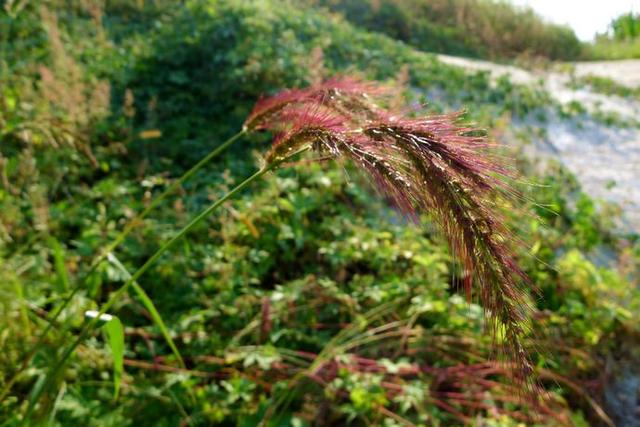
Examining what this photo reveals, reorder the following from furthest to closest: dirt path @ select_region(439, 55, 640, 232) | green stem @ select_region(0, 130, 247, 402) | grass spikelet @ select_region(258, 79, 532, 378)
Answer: dirt path @ select_region(439, 55, 640, 232)
green stem @ select_region(0, 130, 247, 402)
grass spikelet @ select_region(258, 79, 532, 378)

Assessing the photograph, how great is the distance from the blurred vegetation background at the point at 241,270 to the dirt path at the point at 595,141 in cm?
44

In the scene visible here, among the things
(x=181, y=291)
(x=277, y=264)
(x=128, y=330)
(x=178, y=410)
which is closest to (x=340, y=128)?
(x=178, y=410)

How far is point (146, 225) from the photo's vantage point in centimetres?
335

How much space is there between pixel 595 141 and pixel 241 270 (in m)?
4.84

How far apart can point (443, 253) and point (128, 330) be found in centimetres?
181

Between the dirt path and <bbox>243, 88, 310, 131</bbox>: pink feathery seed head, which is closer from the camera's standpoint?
<bbox>243, 88, 310, 131</bbox>: pink feathery seed head

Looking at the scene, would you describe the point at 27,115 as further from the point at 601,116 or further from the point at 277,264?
the point at 601,116

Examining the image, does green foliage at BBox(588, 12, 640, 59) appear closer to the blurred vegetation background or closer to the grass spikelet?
the blurred vegetation background

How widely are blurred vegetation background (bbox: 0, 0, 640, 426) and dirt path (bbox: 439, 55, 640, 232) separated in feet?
1.45

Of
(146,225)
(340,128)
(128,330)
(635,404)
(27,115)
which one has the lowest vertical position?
(635,404)

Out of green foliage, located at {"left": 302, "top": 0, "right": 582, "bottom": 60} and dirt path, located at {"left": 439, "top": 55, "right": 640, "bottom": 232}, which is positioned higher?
green foliage, located at {"left": 302, "top": 0, "right": 582, "bottom": 60}

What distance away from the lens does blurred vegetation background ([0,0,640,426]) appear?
2385 mm

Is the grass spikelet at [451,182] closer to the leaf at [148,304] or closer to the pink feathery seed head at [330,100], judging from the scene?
the pink feathery seed head at [330,100]

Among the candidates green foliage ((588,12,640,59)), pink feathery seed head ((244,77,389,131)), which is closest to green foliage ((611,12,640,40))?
pink feathery seed head ((244,77,389,131))
